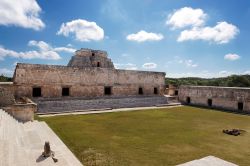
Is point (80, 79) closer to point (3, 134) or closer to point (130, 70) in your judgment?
point (130, 70)

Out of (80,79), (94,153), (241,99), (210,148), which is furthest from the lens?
(80,79)

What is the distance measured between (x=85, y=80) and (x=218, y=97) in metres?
14.0

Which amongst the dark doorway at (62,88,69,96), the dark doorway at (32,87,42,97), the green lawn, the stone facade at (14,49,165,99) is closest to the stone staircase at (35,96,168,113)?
the dark doorway at (62,88,69,96)

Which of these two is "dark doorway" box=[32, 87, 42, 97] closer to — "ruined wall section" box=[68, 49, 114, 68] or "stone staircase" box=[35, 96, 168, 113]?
"stone staircase" box=[35, 96, 168, 113]

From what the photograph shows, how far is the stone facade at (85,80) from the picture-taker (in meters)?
18.0

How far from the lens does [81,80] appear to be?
67.1ft

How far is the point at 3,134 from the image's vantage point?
25.6 ft

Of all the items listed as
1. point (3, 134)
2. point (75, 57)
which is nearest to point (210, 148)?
point (3, 134)

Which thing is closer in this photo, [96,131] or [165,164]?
[165,164]

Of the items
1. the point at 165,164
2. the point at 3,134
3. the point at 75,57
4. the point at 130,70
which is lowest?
the point at 165,164

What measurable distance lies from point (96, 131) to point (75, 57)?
51.2ft

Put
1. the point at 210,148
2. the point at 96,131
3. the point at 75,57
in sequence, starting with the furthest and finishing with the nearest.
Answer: the point at 75,57 < the point at 96,131 < the point at 210,148

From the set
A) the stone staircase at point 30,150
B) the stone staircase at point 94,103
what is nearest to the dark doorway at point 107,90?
the stone staircase at point 94,103

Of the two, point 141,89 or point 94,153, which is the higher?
point 141,89
